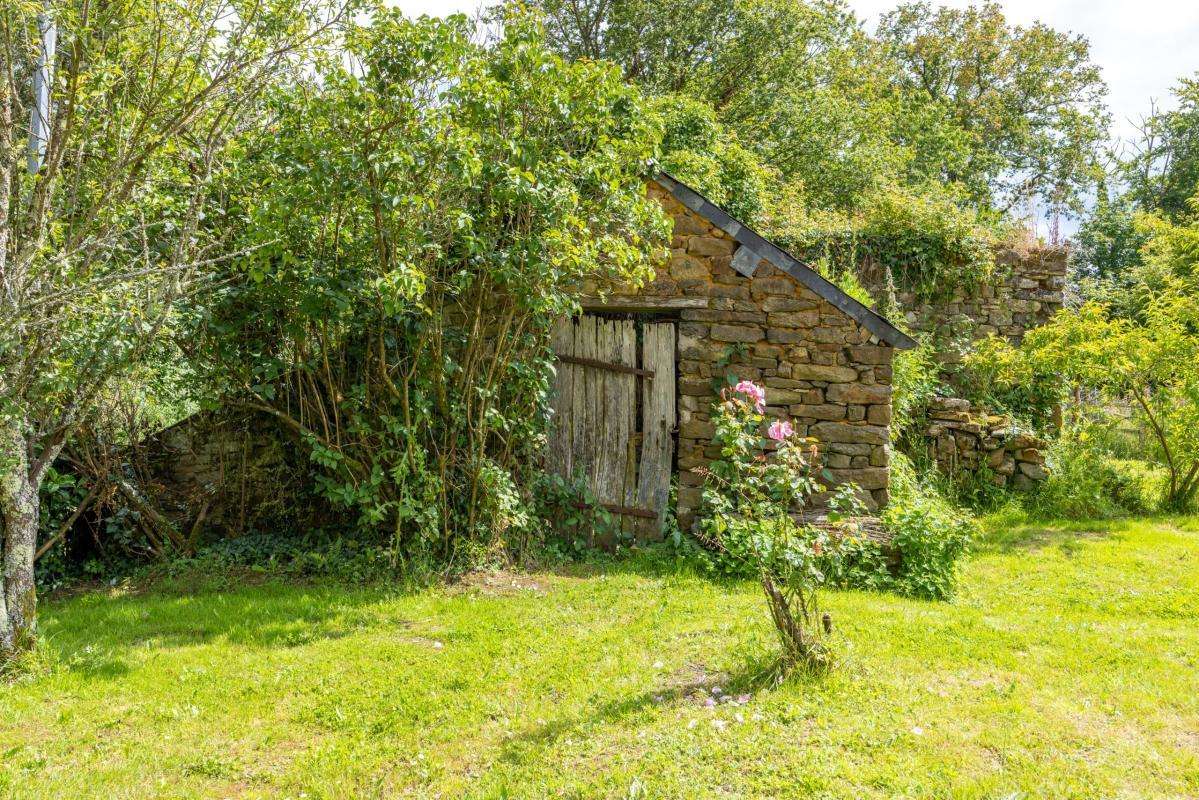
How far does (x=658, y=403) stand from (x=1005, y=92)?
2119 cm

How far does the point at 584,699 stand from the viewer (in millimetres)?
3967

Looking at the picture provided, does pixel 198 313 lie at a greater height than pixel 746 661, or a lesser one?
greater

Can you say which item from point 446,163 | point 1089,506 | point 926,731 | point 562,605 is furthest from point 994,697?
point 1089,506

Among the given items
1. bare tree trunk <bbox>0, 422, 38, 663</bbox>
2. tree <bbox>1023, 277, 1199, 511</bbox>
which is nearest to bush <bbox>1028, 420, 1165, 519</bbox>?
tree <bbox>1023, 277, 1199, 511</bbox>

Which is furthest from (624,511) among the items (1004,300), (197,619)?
(1004,300)

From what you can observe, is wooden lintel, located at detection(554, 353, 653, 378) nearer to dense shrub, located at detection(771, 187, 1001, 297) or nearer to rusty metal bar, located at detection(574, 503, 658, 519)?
rusty metal bar, located at detection(574, 503, 658, 519)

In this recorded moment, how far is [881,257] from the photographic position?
10.3 metres

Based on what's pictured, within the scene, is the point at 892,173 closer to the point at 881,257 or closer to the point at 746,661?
the point at 881,257

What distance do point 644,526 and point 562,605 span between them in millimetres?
1660

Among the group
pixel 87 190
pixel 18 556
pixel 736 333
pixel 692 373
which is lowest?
pixel 18 556

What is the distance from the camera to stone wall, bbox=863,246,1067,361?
33.5 ft

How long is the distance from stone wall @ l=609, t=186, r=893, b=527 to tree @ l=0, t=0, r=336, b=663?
3.52m

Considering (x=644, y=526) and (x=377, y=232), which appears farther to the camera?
(x=644, y=526)

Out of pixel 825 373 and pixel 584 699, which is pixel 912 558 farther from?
pixel 584 699
